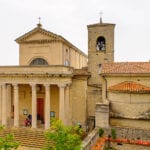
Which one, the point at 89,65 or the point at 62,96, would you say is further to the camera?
the point at 89,65

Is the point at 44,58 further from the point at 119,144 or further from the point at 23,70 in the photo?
the point at 119,144

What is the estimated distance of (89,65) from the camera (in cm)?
3019

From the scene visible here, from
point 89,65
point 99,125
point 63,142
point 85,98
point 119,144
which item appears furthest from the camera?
point 89,65

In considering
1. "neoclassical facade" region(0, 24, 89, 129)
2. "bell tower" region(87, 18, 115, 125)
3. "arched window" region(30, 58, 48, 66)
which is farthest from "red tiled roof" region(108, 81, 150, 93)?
"arched window" region(30, 58, 48, 66)

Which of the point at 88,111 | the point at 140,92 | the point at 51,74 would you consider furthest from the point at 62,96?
the point at 140,92

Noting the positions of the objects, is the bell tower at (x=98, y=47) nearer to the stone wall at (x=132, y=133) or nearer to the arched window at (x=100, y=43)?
the arched window at (x=100, y=43)

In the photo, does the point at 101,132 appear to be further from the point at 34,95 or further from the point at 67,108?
the point at 34,95

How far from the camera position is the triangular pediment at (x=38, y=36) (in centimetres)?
2969

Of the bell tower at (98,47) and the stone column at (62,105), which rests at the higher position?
the bell tower at (98,47)

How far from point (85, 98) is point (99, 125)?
26.4ft

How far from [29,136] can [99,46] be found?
14.8 meters

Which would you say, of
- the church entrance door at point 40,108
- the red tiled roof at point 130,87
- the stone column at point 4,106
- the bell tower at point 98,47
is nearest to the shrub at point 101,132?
the red tiled roof at point 130,87

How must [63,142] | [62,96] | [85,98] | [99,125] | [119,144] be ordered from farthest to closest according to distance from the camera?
[85,98] → [62,96] → [99,125] → [119,144] → [63,142]

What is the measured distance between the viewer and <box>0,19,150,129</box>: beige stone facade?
2038 cm
